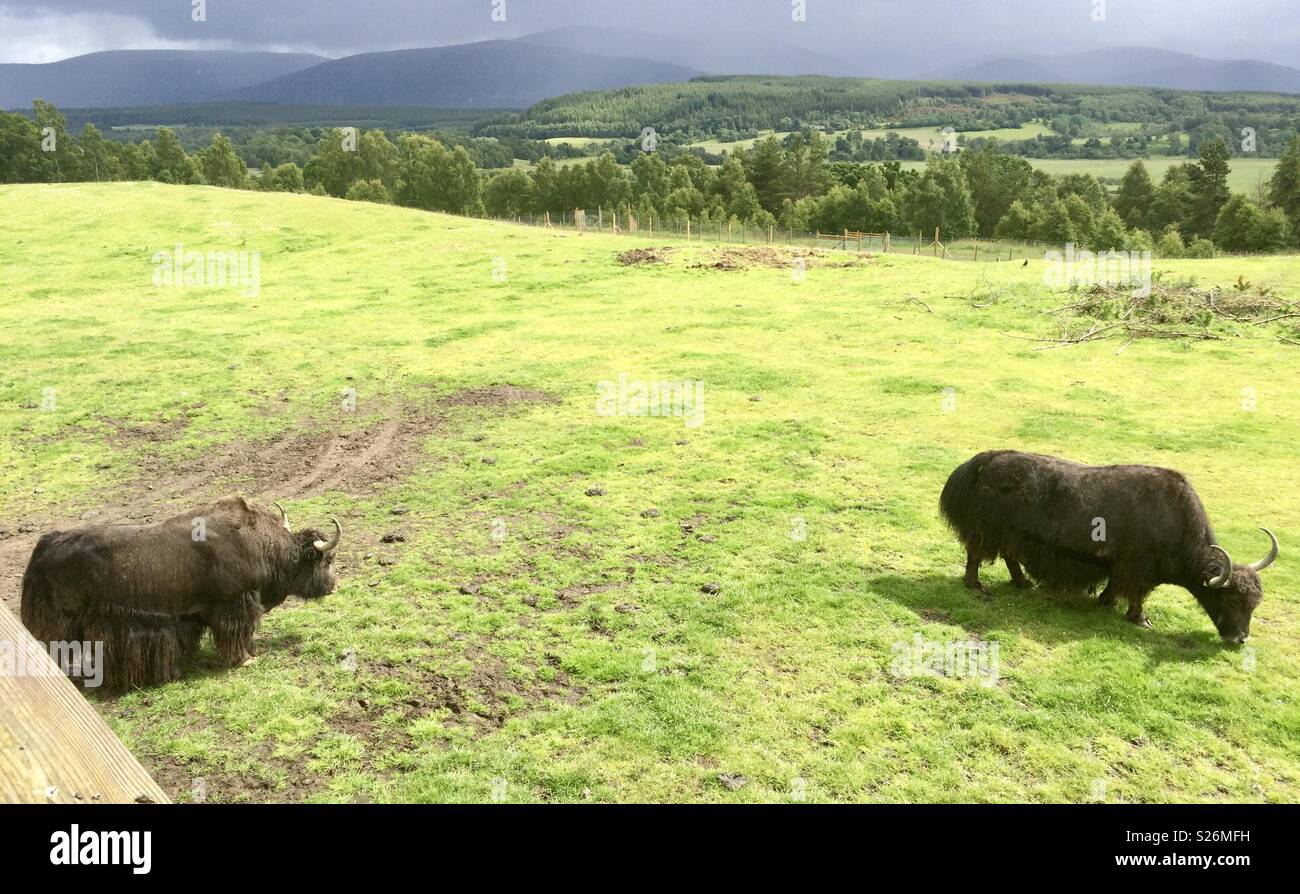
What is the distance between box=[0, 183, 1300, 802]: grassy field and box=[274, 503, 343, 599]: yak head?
435mm

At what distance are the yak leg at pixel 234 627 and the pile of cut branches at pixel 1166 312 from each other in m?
20.4

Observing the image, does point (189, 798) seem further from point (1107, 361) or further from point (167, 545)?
point (1107, 361)

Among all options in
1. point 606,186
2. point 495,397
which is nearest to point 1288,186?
point 606,186

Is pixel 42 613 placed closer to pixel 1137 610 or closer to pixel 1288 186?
pixel 1137 610

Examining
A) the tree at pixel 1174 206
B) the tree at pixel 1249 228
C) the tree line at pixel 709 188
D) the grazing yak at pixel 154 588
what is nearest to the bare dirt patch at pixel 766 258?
the grazing yak at pixel 154 588

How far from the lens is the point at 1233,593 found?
902cm

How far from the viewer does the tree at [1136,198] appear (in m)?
86.5

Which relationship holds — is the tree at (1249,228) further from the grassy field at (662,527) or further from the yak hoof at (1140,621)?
the yak hoof at (1140,621)

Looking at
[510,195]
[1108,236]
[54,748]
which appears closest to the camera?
[54,748]

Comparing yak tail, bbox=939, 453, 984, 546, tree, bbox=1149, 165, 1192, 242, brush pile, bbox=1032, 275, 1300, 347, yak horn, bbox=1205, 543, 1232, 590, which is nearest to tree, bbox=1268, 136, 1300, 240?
tree, bbox=1149, 165, 1192, 242

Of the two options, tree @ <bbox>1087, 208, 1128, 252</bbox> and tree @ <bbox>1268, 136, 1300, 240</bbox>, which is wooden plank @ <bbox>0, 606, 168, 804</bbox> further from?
tree @ <bbox>1268, 136, 1300, 240</bbox>

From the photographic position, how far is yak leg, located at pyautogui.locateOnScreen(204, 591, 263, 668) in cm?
850

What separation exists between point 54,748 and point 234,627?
7.55 meters
